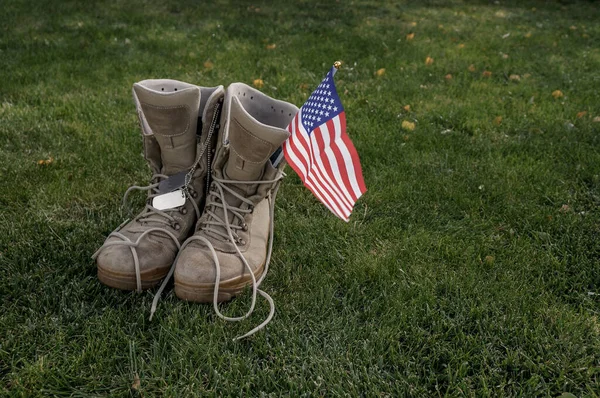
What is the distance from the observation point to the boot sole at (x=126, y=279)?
187 centimetres

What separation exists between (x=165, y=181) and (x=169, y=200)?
10 centimetres

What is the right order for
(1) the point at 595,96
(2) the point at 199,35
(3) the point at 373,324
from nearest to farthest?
(3) the point at 373,324 → (1) the point at 595,96 → (2) the point at 199,35

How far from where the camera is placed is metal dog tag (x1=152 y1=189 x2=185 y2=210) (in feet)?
6.50

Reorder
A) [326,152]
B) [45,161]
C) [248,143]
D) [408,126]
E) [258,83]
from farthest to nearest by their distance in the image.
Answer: [258,83], [408,126], [45,161], [248,143], [326,152]

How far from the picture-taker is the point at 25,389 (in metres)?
1.50

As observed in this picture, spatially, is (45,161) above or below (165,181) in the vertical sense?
below

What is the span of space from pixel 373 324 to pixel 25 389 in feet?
3.64

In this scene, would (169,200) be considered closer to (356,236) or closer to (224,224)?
(224,224)

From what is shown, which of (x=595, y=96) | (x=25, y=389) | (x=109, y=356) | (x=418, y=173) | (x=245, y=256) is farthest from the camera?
(x=595, y=96)

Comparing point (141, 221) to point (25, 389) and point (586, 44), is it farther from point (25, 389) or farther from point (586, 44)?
point (586, 44)

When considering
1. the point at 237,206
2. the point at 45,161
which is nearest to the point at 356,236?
the point at 237,206

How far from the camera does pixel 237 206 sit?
6.59ft

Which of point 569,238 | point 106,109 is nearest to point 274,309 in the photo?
point 569,238

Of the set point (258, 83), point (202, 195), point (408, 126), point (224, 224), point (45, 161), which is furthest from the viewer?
point (258, 83)
